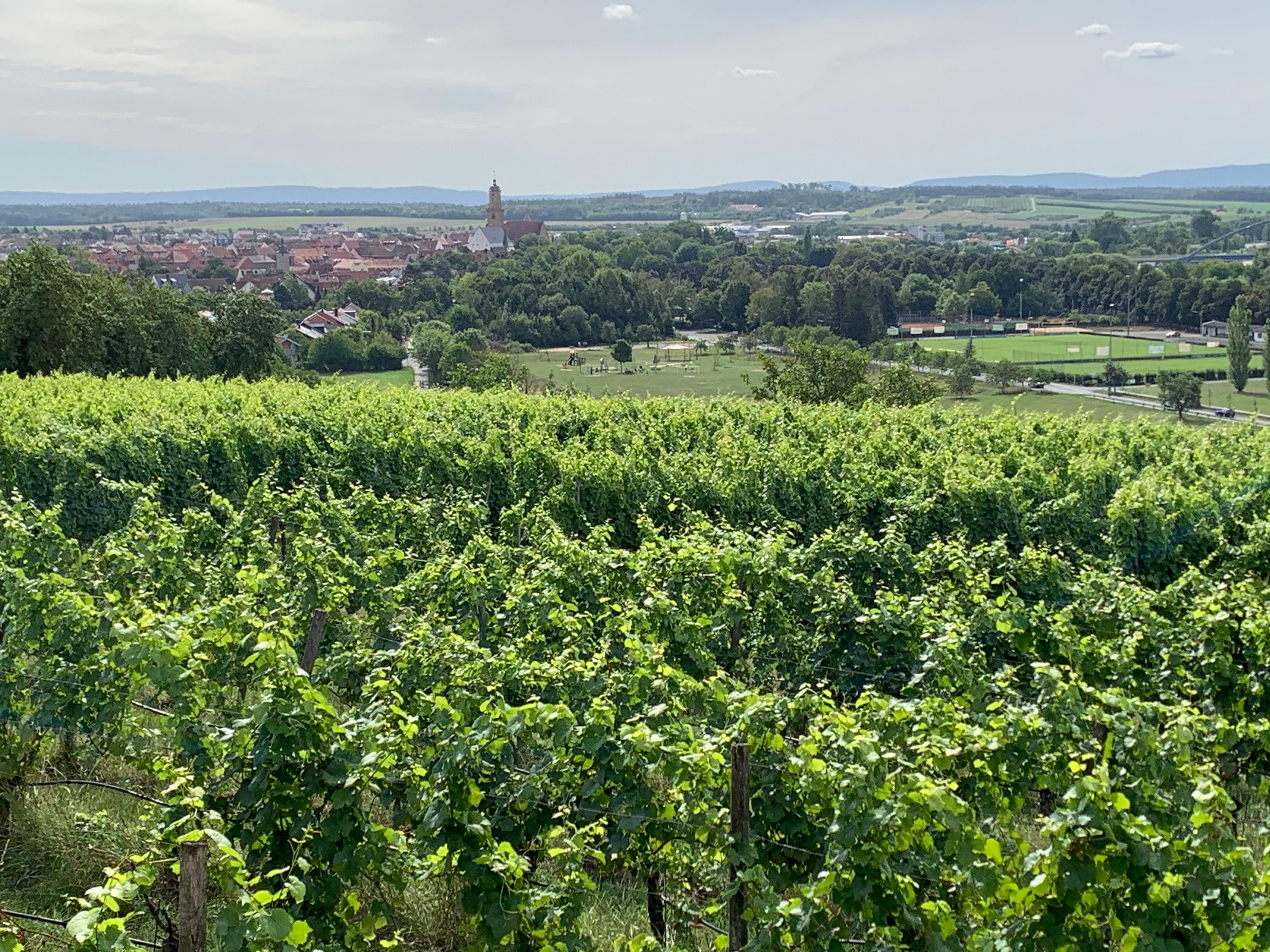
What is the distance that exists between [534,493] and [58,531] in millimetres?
5864

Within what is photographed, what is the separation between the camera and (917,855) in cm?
458

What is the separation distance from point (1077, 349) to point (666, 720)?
96504mm

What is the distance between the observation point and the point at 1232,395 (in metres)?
72.8

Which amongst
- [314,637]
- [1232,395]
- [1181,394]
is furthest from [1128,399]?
[314,637]

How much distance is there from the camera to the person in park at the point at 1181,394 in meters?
65.7

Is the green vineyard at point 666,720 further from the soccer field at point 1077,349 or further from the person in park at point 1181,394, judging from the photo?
the soccer field at point 1077,349

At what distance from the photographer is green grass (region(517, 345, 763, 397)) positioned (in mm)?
68875

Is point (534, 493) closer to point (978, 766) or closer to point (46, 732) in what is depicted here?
point (46, 732)

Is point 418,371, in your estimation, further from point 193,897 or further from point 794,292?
point 193,897

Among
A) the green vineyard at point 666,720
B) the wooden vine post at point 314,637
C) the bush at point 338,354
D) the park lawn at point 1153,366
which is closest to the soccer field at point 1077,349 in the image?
the park lawn at point 1153,366

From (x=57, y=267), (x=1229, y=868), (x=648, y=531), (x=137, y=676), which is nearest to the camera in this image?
(x=1229, y=868)

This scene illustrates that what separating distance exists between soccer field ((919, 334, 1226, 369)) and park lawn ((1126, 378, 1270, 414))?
15.7ft

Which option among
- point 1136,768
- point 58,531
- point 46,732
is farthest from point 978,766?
point 58,531

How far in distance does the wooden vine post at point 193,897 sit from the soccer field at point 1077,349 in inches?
3235
